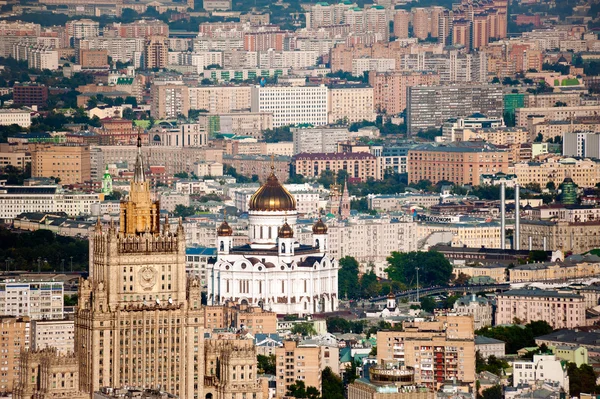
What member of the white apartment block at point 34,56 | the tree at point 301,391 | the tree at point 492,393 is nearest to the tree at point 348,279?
the tree at point 492,393

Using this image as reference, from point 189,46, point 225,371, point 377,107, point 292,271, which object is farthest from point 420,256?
point 189,46

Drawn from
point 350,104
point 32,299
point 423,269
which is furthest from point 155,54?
point 32,299

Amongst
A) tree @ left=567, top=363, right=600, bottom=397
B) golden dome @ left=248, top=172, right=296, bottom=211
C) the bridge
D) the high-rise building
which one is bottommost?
the bridge

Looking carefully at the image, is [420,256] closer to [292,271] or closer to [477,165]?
[292,271]

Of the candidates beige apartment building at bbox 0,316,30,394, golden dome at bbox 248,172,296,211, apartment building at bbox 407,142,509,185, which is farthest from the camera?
apartment building at bbox 407,142,509,185

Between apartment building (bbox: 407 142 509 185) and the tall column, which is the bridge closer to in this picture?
the tall column

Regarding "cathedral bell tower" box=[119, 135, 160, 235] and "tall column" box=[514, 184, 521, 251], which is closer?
"cathedral bell tower" box=[119, 135, 160, 235]

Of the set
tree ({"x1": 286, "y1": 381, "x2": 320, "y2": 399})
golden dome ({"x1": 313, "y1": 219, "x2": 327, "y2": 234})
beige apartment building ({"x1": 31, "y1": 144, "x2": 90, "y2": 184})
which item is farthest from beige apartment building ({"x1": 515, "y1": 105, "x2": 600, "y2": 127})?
tree ({"x1": 286, "y1": 381, "x2": 320, "y2": 399})
